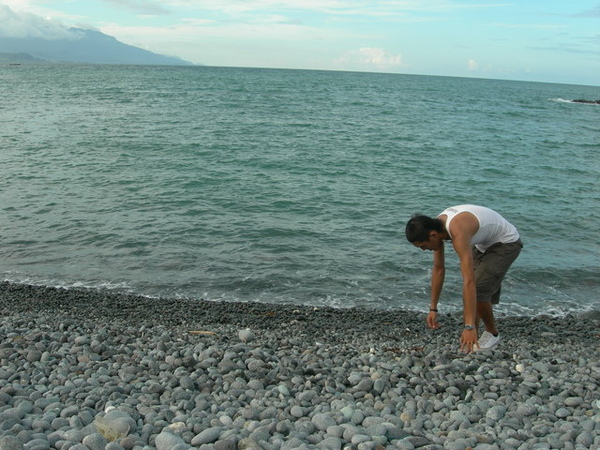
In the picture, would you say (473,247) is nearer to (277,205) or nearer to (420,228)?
(420,228)

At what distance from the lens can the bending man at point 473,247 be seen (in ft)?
18.2

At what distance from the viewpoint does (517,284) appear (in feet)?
37.3

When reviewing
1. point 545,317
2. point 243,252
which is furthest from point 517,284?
point 243,252

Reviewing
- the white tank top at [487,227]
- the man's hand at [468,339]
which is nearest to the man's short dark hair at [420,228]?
the white tank top at [487,227]

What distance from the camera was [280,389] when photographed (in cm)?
521

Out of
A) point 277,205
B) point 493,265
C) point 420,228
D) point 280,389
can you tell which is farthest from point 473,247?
point 277,205

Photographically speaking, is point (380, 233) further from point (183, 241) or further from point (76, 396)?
point (76, 396)

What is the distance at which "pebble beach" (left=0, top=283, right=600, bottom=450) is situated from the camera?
4156 millimetres

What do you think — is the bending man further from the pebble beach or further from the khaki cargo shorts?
the pebble beach

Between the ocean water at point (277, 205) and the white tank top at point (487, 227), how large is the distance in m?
4.24

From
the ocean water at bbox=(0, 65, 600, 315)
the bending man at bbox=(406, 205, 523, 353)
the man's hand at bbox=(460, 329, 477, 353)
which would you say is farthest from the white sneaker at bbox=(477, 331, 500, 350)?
the ocean water at bbox=(0, 65, 600, 315)

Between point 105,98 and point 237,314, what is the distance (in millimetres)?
44060

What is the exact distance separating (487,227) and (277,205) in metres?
11.0

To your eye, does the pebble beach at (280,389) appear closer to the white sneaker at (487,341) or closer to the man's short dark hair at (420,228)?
the white sneaker at (487,341)
